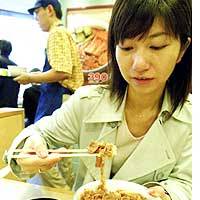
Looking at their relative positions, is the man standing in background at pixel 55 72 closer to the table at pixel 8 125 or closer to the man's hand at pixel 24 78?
the man's hand at pixel 24 78

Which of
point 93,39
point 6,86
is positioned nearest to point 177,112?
point 6,86

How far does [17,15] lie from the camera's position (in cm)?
401

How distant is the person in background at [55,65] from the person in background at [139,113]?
3.49 feet

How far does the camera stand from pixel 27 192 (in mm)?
939

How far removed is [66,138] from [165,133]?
12.7 inches

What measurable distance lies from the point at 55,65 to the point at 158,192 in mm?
1419

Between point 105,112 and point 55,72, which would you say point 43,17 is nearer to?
point 55,72

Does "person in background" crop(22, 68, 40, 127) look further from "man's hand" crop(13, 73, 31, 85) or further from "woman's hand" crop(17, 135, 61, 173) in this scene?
"woman's hand" crop(17, 135, 61, 173)

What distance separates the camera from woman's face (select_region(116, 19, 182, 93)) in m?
0.79

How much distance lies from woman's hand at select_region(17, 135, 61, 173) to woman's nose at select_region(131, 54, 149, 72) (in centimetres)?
32

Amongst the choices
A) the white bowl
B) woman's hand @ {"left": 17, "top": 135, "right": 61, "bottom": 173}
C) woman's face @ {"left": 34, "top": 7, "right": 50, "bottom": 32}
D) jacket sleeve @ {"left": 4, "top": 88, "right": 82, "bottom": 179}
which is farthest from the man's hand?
the white bowl

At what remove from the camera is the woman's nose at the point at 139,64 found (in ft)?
2.57
